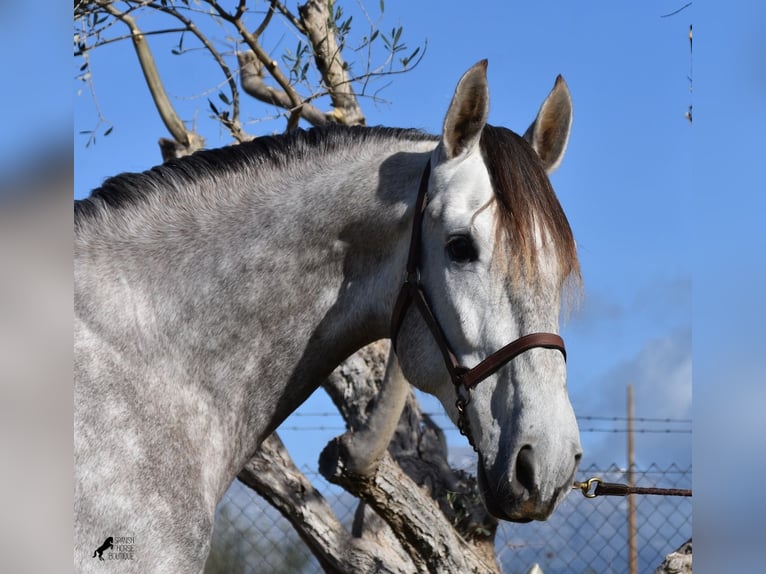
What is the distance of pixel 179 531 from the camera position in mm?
2289

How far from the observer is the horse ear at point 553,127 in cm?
283

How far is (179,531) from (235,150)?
125 centimetres

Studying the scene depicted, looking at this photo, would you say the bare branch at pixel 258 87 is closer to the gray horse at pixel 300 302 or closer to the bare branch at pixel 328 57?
the bare branch at pixel 328 57

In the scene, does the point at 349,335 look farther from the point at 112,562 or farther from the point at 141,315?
the point at 112,562

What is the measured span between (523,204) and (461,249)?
0.73ft

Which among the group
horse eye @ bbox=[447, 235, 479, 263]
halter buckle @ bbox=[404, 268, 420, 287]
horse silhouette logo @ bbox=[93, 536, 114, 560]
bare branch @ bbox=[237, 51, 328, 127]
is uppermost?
bare branch @ bbox=[237, 51, 328, 127]

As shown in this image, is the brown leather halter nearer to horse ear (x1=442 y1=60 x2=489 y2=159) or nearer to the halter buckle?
the halter buckle

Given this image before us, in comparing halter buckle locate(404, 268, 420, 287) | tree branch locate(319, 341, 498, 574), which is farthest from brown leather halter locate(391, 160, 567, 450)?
tree branch locate(319, 341, 498, 574)

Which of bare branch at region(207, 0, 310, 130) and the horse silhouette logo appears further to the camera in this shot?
bare branch at region(207, 0, 310, 130)

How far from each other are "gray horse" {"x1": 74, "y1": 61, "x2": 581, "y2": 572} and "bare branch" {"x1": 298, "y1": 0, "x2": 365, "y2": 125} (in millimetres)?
2539

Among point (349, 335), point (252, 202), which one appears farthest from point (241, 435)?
point (252, 202)

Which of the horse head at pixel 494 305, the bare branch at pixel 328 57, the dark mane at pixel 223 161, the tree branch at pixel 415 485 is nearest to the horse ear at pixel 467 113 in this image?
the horse head at pixel 494 305

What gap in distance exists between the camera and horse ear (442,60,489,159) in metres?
2.51

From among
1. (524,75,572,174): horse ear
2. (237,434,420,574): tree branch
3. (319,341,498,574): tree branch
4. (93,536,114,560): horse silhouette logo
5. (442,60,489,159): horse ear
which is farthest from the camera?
(237,434,420,574): tree branch
